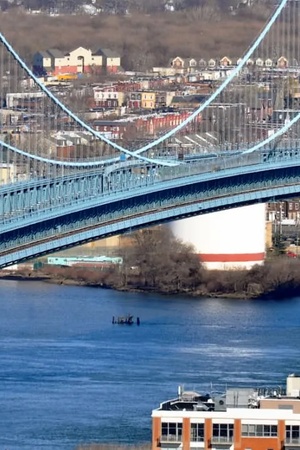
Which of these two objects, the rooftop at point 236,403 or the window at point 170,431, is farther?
the rooftop at point 236,403

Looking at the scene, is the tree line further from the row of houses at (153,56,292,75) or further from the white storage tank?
the row of houses at (153,56,292,75)

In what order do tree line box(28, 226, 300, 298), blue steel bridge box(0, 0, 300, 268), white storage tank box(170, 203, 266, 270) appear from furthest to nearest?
white storage tank box(170, 203, 266, 270)
tree line box(28, 226, 300, 298)
blue steel bridge box(0, 0, 300, 268)

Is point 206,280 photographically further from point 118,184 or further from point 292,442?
point 292,442

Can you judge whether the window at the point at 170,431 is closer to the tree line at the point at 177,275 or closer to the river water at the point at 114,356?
the river water at the point at 114,356

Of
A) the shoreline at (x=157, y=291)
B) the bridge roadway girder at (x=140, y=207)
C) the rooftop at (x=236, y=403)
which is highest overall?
the rooftop at (x=236, y=403)

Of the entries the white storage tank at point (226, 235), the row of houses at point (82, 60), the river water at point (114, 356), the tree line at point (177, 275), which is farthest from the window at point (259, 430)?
the row of houses at point (82, 60)

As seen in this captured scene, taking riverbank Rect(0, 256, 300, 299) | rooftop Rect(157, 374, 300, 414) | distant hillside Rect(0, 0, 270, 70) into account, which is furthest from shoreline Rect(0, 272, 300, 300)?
rooftop Rect(157, 374, 300, 414)
